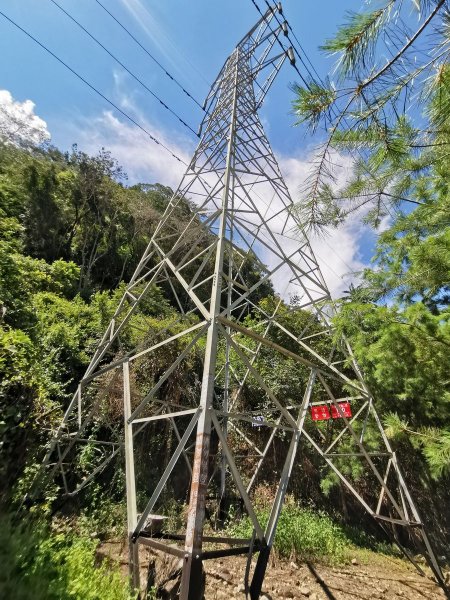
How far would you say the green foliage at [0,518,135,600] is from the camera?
188 centimetres

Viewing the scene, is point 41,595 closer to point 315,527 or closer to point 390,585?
point 390,585

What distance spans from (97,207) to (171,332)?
1180cm

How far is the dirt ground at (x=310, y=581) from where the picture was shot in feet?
11.7

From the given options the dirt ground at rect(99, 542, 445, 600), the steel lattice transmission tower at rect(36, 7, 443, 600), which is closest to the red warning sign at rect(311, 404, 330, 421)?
the steel lattice transmission tower at rect(36, 7, 443, 600)

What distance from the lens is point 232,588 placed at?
Answer: 3.58m

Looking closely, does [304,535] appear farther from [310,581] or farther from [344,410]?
[344,410]

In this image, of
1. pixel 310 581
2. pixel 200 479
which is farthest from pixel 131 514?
pixel 310 581

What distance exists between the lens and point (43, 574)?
224 centimetres

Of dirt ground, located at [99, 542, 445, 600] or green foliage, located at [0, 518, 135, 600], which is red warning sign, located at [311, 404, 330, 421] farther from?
green foliage, located at [0, 518, 135, 600]

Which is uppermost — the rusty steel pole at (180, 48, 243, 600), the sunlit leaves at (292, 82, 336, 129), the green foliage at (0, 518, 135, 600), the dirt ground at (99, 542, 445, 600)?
the sunlit leaves at (292, 82, 336, 129)

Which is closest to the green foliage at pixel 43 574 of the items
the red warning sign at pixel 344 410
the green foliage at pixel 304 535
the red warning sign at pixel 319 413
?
the red warning sign at pixel 344 410

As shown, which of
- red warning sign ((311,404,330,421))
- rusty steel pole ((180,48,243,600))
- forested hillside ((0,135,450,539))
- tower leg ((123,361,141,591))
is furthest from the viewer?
red warning sign ((311,404,330,421))

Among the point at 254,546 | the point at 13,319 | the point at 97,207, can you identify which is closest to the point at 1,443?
the point at 254,546

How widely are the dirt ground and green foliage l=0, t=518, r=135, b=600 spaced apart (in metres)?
0.90
